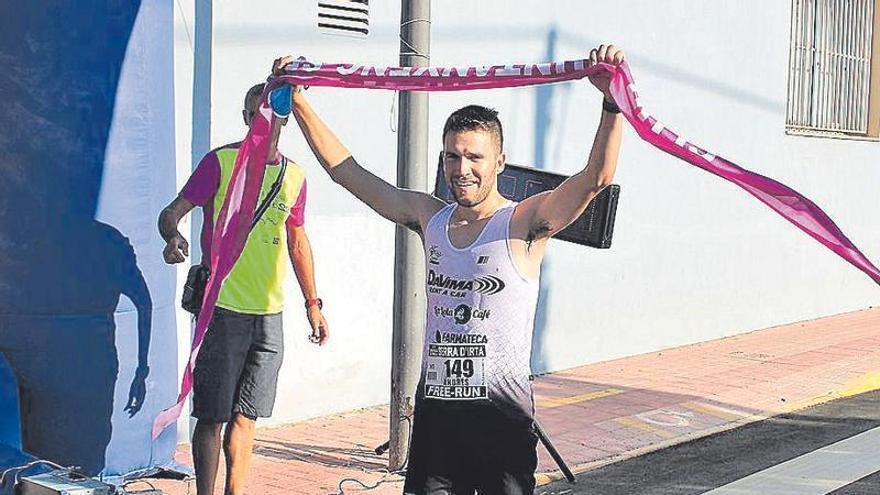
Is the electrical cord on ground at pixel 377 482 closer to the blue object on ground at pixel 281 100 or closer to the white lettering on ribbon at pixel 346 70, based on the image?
the blue object on ground at pixel 281 100

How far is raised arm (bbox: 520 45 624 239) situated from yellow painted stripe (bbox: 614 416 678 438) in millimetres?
4855

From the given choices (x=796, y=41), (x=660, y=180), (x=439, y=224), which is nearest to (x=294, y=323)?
(x=439, y=224)

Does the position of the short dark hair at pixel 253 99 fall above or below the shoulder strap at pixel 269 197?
above

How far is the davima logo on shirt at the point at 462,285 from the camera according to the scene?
4.08 metres

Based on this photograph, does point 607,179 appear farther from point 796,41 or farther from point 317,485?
point 796,41

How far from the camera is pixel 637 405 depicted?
31.3 feet

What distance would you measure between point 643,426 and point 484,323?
16.6 feet

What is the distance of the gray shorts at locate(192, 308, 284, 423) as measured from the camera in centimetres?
570

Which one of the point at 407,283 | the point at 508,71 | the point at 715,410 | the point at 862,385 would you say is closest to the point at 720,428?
the point at 715,410

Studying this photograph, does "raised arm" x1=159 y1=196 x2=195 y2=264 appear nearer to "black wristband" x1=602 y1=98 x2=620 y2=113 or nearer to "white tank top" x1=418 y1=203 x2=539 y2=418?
"white tank top" x1=418 y1=203 x2=539 y2=418

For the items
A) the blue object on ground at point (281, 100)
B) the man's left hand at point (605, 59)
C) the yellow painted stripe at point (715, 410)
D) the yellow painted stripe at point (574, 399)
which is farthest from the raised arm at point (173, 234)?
the yellow painted stripe at point (715, 410)

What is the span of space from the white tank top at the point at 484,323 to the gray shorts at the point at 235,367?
1.78m

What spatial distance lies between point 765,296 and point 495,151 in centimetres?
1046

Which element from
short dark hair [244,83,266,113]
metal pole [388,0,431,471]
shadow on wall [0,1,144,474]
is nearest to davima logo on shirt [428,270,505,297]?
short dark hair [244,83,266,113]
